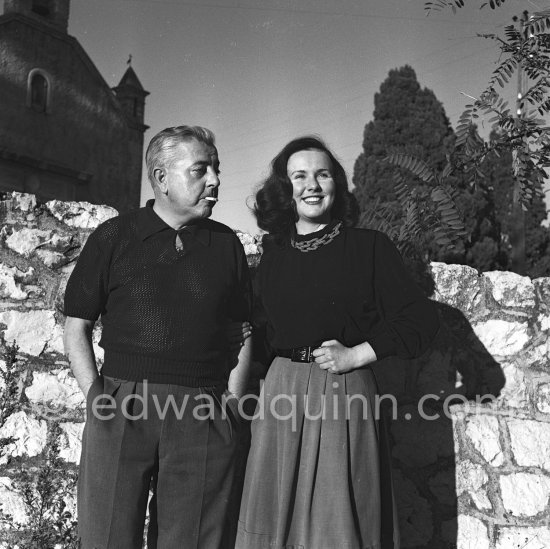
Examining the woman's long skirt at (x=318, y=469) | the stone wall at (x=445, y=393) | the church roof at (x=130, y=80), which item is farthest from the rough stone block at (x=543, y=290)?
the church roof at (x=130, y=80)

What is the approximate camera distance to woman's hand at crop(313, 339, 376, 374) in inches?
85.2

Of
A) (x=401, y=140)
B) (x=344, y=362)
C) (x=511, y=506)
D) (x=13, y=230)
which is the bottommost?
(x=511, y=506)

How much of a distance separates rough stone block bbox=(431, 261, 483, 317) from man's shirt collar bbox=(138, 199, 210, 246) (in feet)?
4.81

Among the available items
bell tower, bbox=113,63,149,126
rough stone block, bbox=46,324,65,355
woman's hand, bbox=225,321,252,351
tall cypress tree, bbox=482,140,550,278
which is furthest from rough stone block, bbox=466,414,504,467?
bell tower, bbox=113,63,149,126

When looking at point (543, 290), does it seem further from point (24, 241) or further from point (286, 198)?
point (24, 241)

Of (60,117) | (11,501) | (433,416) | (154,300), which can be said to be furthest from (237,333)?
(60,117)

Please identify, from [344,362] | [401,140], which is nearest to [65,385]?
[344,362]

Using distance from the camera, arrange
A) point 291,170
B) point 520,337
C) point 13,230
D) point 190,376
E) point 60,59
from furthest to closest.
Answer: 1. point 60,59
2. point 520,337
3. point 13,230
4. point 291,170
5. point 190,376

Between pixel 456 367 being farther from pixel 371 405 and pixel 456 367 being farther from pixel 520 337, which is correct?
pixel 371 405

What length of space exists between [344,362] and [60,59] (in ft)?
56.1

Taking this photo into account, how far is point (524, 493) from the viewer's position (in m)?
3.04

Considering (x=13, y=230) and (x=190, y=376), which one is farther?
(x=13, y=230)

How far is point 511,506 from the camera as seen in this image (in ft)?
9.94

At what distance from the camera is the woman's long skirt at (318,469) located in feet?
6.77
